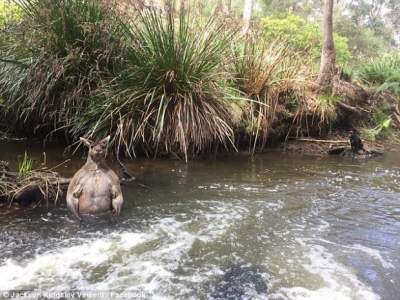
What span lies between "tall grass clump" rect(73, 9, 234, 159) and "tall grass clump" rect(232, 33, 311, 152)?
104 centimetres

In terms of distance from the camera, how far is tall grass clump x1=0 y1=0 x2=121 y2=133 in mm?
6535

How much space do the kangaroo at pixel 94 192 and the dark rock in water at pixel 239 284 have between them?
1.40 metres

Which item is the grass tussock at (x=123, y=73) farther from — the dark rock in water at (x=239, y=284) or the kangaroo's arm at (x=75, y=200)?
the dark rock in water at (x=239, y=284)

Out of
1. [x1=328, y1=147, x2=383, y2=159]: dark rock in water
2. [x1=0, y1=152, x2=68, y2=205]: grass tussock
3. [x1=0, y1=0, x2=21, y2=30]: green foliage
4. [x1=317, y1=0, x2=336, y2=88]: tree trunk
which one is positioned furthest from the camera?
[x1=317, y1=0, x2=336, y2=88]: tree trunk

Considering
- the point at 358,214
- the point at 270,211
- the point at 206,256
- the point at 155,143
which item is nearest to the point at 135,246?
the point at 206,256

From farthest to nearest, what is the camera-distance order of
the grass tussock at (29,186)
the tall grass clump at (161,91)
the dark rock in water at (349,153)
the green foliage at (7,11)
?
the green foliage at (7,11), the dark rock in water at (349,153), the tall grass clump at (161,91), the grass tussock at (29,186)

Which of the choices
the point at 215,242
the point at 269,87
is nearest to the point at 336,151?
the point at 269,87

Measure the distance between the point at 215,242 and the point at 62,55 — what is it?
13.2 feet

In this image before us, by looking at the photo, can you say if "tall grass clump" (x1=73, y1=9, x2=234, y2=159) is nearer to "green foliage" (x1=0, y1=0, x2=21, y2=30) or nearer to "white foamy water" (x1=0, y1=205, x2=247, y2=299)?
"white foamy water" (x1=0, y1=205, x2=247, y2=299)

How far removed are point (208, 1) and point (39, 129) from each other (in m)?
3.34

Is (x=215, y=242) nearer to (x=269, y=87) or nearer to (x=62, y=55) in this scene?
(x=62, y=55)

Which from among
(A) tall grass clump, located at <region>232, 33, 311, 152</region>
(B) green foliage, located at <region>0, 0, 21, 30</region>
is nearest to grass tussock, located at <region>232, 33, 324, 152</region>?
(A) tall grass clump, located at <region>232, 33, 311, 152</region>

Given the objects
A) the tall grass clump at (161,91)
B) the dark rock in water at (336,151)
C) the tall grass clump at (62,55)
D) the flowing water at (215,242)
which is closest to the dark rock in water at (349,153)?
the dark rock in water at (336,151)

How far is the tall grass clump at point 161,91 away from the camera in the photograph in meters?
6.47
